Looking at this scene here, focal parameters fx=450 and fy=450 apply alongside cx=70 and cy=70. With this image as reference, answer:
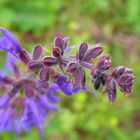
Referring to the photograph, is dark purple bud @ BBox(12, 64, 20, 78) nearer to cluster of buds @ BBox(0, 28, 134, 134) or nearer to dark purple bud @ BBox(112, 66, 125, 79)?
cluster of buds @ BBox(0, 28, 134, 134)

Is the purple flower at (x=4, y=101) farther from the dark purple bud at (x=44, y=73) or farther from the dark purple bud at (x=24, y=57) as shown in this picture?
the dark purple bud at (x=44, y=73)

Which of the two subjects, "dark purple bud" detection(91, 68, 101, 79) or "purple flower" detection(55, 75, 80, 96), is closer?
"dark purple bud" detection(91, 68, 101, 79)

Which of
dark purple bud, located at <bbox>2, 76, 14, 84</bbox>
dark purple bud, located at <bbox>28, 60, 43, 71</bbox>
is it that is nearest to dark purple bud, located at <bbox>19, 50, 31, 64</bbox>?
dark purple bud, located at <bbox>28, 60, 43, 71</bbox>

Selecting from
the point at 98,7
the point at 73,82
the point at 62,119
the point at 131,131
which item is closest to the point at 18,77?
the point at 73,82

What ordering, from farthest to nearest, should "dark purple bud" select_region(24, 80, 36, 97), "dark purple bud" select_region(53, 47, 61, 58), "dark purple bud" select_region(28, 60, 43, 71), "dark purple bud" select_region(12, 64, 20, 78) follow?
1. "dark purple bud" select_region(12, 64, 20, 78)
2. "dark purple bud" select_region(24, 80, 36, 97)
3. "dark purple bud" select_region(28, 60, 43, 71)
4. "dark purple bud" select_region(53, 47, 61, 58)

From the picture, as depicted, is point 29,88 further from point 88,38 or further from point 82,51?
point 88,38

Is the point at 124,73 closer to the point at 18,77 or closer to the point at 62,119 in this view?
the point at 18,77

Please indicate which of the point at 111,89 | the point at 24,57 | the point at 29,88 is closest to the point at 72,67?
the point at 111,89

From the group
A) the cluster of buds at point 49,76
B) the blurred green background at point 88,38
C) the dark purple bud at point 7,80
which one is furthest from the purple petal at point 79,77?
the blurred green background at point 88,38
